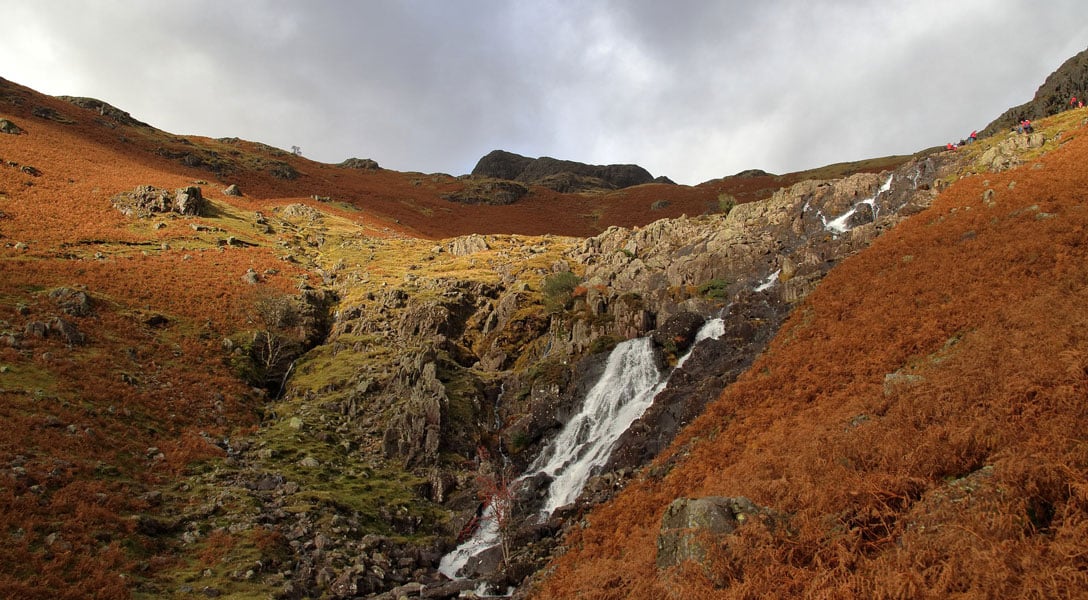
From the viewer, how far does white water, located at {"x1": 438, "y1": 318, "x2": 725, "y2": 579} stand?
941 inches

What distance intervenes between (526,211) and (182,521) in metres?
80.4

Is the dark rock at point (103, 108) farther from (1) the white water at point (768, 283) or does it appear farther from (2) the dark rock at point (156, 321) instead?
(1) the white water at point (768, 283)

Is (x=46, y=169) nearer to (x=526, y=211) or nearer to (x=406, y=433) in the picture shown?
(x=406, y=433)

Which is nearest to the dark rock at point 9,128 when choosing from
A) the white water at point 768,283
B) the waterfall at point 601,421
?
A: the waterfall at point 601,421

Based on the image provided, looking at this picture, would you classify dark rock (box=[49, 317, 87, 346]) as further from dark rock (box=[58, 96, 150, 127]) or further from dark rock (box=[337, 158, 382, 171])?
dark rock (box=[337, 158, 382, 171])

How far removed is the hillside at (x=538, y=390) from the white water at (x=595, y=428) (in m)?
0.70

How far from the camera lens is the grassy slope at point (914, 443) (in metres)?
7.17

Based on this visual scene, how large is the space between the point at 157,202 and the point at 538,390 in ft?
171

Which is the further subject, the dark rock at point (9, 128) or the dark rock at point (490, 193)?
the dark rock at point (490, 193)

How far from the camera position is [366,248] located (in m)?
63.8

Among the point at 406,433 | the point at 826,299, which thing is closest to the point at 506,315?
the point at 406,433

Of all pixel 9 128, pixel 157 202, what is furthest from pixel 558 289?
pixel 9 128

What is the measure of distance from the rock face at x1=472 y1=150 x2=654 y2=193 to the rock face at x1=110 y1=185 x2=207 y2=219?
10434 centimetres

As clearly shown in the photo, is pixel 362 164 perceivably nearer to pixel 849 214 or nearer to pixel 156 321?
pixel 156 321
